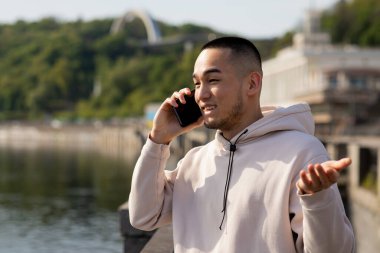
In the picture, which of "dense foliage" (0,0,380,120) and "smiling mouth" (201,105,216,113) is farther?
"dense foliage" (0,0,380,120)

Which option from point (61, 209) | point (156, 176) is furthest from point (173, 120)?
point (61, 209)

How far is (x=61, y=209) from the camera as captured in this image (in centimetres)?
3272

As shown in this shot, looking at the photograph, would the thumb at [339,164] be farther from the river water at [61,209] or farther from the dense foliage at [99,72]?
the dense foliage at [99,72]

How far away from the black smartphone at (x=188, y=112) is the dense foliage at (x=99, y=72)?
113785mm

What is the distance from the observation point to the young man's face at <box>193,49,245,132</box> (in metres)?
3.36

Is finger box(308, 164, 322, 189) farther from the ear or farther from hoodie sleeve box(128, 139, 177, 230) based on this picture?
hoodie sleeve box(128, 139, 177, 230)

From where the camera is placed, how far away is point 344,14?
122 m

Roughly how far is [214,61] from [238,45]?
0.12 m

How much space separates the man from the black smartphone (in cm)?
3

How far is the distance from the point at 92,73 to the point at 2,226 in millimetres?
155885

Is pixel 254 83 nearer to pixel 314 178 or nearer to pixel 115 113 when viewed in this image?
pixel 314 178

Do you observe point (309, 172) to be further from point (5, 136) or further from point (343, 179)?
point (5, 136)

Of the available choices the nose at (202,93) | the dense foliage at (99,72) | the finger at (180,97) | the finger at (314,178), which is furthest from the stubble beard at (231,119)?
the dense foliage at (99,72)

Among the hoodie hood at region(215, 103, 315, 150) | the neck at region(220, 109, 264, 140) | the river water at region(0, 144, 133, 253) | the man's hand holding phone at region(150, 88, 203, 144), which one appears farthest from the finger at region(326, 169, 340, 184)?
the river water at region(0, 144, 133, 253)
